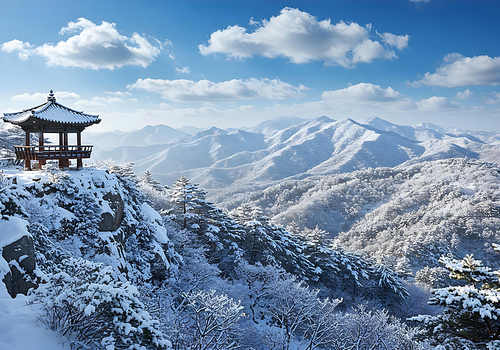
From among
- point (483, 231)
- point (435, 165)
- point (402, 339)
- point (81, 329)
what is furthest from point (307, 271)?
point (435, 165)

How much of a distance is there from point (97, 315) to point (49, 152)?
14.1m

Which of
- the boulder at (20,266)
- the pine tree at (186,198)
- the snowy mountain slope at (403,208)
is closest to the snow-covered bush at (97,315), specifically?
the boulder at (20,266)

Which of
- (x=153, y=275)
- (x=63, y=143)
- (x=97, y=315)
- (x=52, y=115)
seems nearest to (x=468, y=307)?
(x=97, y=315)

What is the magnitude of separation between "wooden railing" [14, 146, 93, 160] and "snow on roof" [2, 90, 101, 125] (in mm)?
1631

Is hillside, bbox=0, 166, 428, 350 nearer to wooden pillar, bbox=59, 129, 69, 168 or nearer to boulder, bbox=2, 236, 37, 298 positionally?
boulder, bbox=2, 236, 37, 298

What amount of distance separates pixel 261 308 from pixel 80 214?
50.0ft

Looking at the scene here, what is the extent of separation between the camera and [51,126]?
16.3 meters

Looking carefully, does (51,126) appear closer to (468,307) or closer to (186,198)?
(186,198)

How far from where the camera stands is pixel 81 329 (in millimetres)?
5973

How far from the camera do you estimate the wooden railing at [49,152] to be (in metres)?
15.6

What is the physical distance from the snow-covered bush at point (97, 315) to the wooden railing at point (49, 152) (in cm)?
1258

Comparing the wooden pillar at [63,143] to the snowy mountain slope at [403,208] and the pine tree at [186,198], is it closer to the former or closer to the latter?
the pine tree at [186,198]

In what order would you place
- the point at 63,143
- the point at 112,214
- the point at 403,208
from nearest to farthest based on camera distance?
1. the point at 112,214
2. the point at 63,143
3. the point at 403,208

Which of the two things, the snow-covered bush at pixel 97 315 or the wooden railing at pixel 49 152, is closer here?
the snow-covered bush at pixel 97 315
